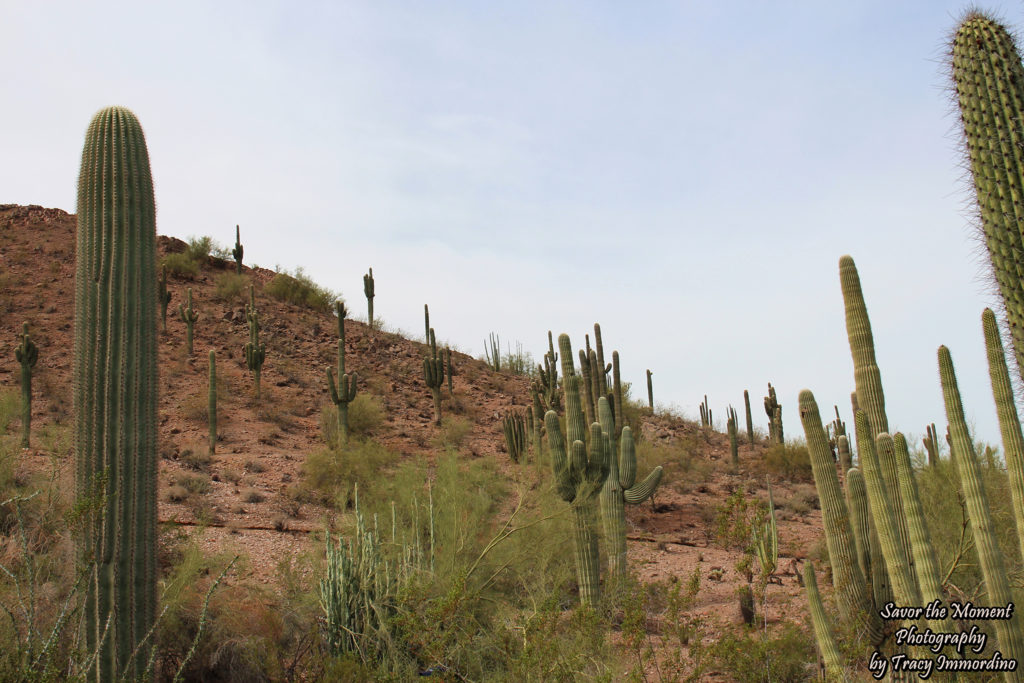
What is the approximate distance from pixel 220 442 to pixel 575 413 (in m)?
10.5

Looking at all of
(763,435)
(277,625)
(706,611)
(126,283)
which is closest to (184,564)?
(277,625)

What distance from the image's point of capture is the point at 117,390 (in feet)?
21.7

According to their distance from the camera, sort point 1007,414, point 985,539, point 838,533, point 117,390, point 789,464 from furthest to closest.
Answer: point 789,464 < point 838,533 < point 117,390 < point 985,539 < point 1007,414

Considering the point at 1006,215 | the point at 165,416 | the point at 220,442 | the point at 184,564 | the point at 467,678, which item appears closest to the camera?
the point at 1006,215

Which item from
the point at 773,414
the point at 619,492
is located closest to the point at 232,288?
the point at 773,414

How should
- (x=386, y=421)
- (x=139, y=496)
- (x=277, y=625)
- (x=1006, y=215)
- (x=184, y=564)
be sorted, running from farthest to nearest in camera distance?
1. (x=386, y=421)
2. (x=184, y=564)
3. (x=277, y=625)
4. (x=139, y=496)
5. (x=1006, y=215)

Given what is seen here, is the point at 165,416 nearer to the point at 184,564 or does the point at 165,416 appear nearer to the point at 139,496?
the point at 184,564

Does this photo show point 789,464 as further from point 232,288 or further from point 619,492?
point 232,288

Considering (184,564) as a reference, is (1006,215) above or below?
above

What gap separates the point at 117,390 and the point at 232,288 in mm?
26076

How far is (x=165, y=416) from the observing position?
20.5 metres

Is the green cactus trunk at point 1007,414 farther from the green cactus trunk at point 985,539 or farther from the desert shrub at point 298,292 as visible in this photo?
the desert shrub at point 298,292

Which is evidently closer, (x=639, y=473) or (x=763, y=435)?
(x=639, y=473)

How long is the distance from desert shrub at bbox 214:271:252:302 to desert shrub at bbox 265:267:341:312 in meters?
1.32
